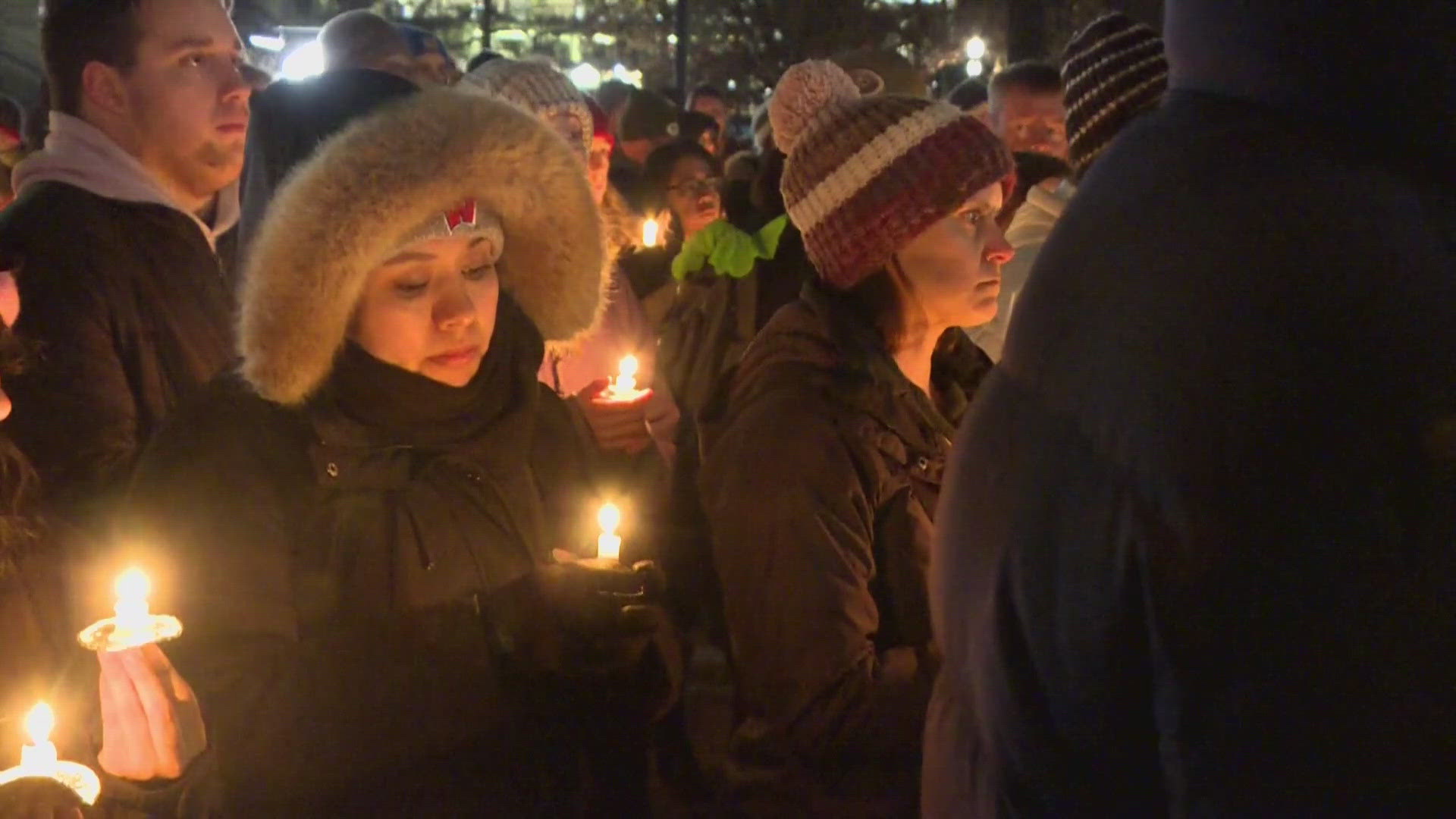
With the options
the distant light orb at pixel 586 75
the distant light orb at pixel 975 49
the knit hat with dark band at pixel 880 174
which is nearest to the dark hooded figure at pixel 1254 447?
the knit hat with dark band at pixel 880 174

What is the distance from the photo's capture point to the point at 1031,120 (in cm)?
604

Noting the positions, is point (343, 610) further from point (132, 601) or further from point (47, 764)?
point (47, 764)

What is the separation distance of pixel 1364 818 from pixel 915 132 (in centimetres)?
220

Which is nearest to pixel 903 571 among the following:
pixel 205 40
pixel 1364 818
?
pixel 1364 818

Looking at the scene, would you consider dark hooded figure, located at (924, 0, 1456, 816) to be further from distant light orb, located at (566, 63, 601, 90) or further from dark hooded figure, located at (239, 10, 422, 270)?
distant light orb, located at (566, 63, 601, 90)

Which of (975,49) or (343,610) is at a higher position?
(975,49)

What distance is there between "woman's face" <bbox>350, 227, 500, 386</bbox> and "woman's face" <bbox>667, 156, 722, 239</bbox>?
17.0 ft

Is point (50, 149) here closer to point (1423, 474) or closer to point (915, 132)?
point (915, 132)

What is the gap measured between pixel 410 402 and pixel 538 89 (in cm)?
273

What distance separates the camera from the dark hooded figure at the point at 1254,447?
105cm

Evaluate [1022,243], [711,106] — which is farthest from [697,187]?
[711,106]

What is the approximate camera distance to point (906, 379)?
9.58 ft

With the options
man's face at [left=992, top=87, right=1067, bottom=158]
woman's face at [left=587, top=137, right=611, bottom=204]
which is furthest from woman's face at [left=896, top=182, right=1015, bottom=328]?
man's face at [left=992, top=87, right=1067, bottom=158]

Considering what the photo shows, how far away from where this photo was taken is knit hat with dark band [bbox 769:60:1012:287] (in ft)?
9.90
